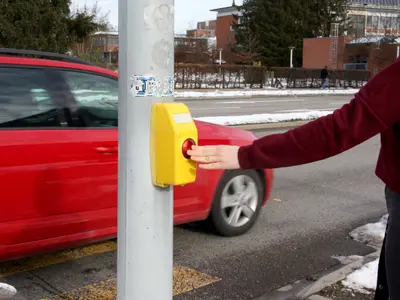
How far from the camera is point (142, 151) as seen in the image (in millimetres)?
2111

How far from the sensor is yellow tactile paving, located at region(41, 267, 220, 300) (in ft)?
12.5

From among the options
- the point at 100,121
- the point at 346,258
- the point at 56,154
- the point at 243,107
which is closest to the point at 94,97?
the point at 100,121

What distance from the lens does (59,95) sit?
13.5ft

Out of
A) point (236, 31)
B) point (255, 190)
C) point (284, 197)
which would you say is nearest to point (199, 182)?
point (255, 190)

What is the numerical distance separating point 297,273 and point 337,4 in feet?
214

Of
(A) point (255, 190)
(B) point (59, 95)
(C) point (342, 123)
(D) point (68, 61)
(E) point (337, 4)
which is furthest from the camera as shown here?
(E) point (337, 4)

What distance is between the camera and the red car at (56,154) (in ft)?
12.0

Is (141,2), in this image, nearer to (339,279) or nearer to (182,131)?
(182,131)

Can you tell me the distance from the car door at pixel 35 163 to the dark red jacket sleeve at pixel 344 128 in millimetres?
2166

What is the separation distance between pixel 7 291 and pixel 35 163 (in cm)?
95

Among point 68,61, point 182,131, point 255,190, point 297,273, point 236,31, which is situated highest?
point 236,31

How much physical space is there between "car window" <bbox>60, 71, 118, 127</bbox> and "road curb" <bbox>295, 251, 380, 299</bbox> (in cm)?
194

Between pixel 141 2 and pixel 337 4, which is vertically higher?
pixel 337 4

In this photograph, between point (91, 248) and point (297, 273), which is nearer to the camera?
point (297, 273)
